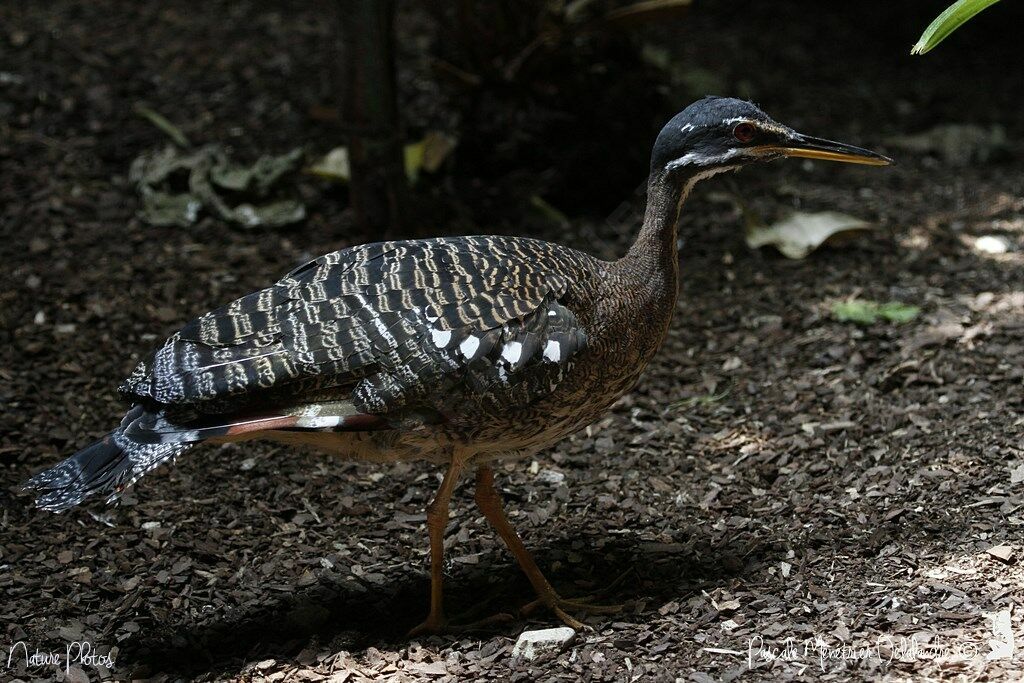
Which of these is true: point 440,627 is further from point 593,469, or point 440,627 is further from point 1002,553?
point 1002,553

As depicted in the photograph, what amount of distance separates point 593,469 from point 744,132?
1579 millimetres

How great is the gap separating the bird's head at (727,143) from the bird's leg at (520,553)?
4.48 feet

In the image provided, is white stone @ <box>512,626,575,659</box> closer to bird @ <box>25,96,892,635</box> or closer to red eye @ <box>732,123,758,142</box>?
bird @ <box>25,96,892,635</box>

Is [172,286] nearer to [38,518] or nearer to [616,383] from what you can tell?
[38,518]

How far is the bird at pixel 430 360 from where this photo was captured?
11.3 feet

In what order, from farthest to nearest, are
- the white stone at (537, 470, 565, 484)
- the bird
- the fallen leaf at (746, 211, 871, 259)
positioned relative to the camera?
the fallen leaf at (746, 211, 871, 259) < the white stone at (537, 470, 565, 484) < the bird

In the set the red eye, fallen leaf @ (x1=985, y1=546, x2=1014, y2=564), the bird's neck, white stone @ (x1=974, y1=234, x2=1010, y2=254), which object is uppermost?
the red eye

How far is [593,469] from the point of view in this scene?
4.55 meters

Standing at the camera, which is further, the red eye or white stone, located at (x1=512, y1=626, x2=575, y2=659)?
the red eye

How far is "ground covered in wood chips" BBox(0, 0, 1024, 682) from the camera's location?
351cm

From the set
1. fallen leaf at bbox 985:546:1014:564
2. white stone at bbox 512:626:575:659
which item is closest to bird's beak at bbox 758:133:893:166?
fallen leaf at bbox 985:546:1014:564

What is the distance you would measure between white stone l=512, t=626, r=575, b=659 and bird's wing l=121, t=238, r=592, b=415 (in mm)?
794

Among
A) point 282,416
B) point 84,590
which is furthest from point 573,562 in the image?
point 84,590

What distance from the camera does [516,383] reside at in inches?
139
